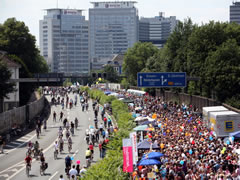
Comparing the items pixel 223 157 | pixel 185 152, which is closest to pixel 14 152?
pixel 185 152

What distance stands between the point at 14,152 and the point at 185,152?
1659cm

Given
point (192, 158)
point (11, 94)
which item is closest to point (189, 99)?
point (11, 94)

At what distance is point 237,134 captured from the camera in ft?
112

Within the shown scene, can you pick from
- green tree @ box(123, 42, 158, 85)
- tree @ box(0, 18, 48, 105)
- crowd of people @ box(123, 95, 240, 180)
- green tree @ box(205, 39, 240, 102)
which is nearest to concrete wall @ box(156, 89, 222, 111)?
green tree @ box(205, 39, 240, 102)

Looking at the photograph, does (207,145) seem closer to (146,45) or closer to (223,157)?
(223,157)

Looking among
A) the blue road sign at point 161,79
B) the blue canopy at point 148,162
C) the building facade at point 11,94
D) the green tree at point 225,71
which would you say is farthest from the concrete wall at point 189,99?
the blue canopy at point 148,162

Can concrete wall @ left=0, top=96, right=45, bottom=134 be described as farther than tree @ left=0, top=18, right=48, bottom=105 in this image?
No

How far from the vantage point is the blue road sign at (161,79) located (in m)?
53.7

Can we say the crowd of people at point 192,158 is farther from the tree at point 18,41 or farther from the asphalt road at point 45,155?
the tree at point 18,41

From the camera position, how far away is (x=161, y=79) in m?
54.1

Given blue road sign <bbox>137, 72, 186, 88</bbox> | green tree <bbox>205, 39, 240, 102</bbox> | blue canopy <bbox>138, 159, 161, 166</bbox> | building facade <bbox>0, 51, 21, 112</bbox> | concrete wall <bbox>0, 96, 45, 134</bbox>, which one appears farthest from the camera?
building facade <bbox>0, 51, 21, 112</bbox>

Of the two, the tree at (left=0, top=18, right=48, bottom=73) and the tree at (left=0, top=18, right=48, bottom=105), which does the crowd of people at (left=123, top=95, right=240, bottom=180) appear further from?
the tree at (left=0, top=18, right=48, bottom=73)

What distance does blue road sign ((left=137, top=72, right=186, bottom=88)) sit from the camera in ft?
176

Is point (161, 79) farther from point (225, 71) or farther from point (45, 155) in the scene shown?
point (45, 155)
